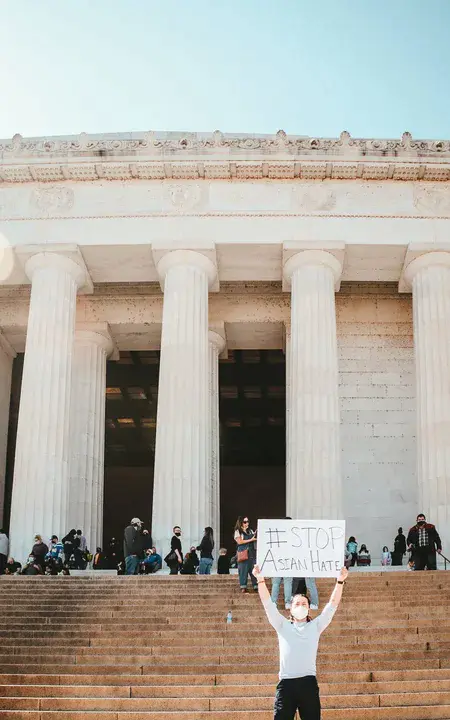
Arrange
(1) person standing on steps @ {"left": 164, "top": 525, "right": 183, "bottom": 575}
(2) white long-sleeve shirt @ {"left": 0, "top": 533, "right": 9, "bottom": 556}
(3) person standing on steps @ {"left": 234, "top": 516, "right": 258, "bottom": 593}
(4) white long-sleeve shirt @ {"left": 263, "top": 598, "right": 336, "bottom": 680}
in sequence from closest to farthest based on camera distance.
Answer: (4) white long-sleeve shirt @ {"left": 263, "top": 598, "right": 336, "bottom": 680}, (3) person standing on steps @ {"left": 234, "top": 516, "right": 258, "bottom": 593}, (1) person standing on steps @ {"left": 164, "top": 525, "right": 183, "bottom": 575}, (2) white long-sleeve shirt @ {"left": 0, "top": 533, "right": 9, "bottom": 556}

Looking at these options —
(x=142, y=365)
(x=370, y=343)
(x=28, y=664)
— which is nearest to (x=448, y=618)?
(x=28, y=664)

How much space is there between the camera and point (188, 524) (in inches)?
1288

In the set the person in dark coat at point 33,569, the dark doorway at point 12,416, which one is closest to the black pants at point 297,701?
the person in dark coat at point 33,569

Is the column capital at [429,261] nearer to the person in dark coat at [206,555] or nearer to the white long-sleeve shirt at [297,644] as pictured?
the person in dark coat at [206,555]

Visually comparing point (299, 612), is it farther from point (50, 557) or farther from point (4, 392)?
point (4, 392)

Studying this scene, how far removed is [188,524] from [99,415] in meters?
8.91

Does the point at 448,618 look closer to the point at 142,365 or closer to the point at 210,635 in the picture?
the point at 210,635

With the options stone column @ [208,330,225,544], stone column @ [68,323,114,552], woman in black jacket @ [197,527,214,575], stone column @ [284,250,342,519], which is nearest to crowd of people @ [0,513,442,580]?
woman in black jacket @ [197,527,214,575]

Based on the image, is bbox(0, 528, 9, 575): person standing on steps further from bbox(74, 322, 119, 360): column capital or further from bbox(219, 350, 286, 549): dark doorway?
bbox(219, 350, 286, 549): dark doorway

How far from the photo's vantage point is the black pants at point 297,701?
10.6 metres

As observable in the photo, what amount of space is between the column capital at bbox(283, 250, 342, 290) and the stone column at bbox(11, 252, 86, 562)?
25.5 feet

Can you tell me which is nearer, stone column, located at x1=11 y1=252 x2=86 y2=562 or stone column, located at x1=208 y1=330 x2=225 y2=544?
stone column, located at x1=11 y1=252 x2=86 y2=562

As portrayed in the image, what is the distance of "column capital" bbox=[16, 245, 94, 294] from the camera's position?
120ft

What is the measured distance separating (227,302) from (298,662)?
1204 inches
